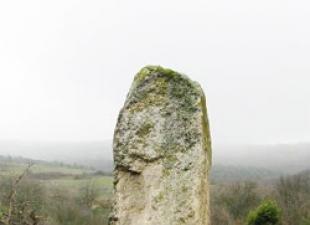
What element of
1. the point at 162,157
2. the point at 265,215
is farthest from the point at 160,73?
the point at 265,215

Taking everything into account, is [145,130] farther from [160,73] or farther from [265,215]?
[265,215]

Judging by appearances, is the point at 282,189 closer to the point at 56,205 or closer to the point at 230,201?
the point at 230,201

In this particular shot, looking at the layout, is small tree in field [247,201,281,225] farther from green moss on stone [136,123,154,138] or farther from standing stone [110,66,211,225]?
green moss on stone [136,123,154,138]

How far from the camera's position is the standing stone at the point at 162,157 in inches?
298

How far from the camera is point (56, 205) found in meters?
50.3

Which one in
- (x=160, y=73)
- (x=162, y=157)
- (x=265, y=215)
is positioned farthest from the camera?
(x=265, y=215)

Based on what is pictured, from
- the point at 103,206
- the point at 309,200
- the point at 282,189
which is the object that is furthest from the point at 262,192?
the point at 103,206

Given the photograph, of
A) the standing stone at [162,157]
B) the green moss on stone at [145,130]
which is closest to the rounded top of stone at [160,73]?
the standing stone at [162,157]

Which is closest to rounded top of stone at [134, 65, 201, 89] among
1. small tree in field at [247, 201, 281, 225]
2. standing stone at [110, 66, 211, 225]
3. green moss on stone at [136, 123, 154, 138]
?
standing stone at [110, 66, 211, 225]

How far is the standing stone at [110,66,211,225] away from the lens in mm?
7574

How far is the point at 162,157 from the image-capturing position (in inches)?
302

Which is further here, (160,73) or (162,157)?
(160,73)

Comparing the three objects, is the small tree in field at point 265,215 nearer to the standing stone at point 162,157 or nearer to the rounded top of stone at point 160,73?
the standing stone at point 162,157

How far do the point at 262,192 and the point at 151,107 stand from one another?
47556 mm
